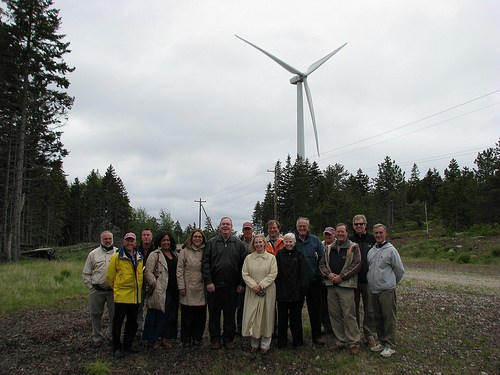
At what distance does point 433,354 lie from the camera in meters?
5.23

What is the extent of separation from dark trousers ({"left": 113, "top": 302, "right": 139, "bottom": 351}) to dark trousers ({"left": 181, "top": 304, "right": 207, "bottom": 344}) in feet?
2.66

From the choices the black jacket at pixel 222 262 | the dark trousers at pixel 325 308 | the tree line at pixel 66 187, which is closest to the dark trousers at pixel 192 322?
the black jacket at pixel 222 262

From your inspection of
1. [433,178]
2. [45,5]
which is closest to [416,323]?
[45,5]

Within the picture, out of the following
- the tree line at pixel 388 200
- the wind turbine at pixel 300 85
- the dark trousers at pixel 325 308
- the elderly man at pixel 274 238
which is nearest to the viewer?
the elderly man at pixel 274 238

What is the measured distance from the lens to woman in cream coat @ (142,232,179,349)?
5664 mm

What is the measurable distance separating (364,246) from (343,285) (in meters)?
0.86

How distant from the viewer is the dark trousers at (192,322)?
5.76 metres

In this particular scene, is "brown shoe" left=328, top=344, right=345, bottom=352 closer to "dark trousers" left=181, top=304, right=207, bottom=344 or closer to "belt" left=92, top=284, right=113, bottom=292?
"dark trousers" left=181, top=304, right=207, bottom=344

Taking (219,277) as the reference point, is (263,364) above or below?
below

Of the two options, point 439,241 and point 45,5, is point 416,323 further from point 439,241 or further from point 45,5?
point 439,241

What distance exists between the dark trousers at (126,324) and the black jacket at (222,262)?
1288 millimetres

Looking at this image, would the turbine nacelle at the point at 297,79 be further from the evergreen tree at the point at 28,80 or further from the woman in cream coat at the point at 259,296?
the woman in cream coat at the point at 259,296

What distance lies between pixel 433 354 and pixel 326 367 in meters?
1.81

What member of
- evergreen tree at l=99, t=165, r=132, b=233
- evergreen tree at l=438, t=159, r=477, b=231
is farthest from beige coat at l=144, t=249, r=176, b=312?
evergreen tree at l=99, t=165, r=132, b=233
